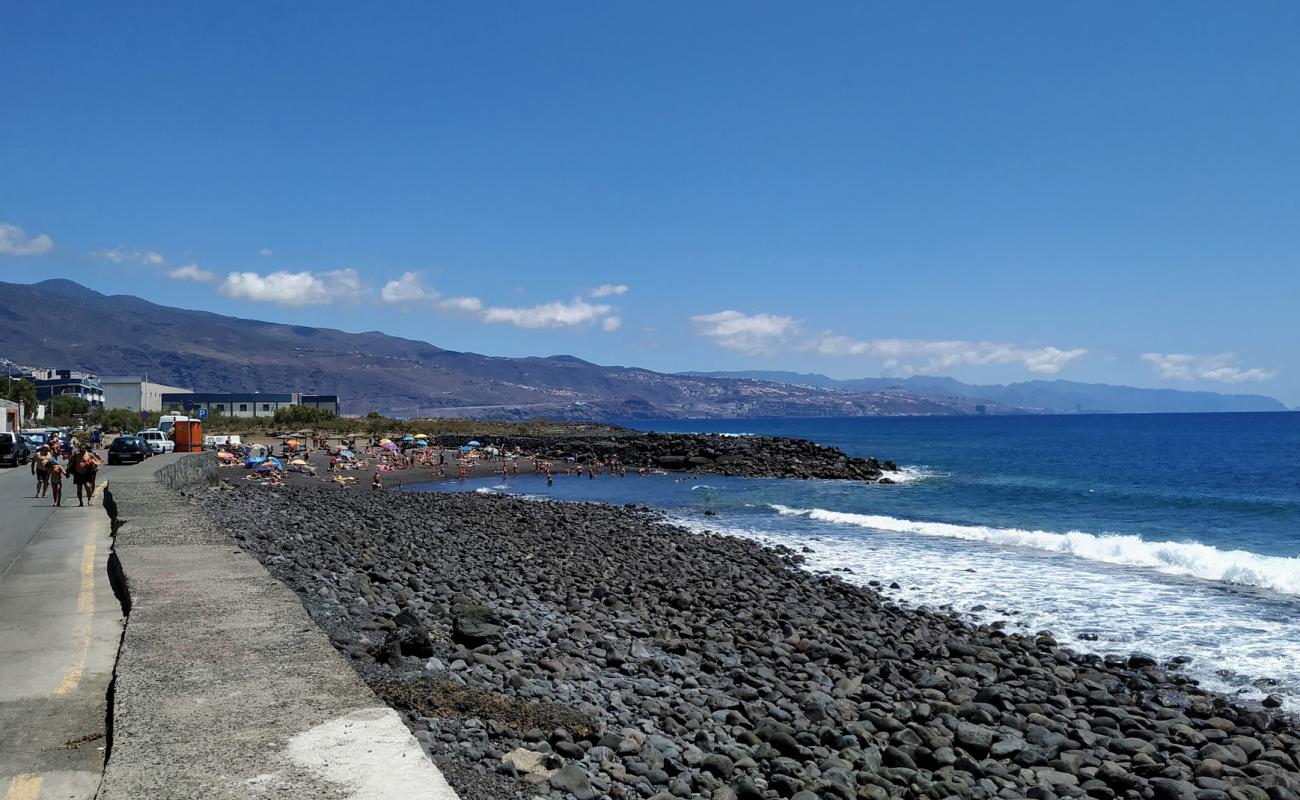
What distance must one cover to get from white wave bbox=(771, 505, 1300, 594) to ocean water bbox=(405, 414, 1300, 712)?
5 centimetres

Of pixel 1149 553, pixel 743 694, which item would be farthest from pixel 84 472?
pixel 1149 553

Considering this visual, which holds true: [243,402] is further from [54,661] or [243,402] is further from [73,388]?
[54,661]

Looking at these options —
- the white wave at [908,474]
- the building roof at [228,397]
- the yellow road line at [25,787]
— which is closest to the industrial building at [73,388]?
the building roof at [228,397]

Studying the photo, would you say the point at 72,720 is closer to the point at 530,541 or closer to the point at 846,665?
the point at 846,665

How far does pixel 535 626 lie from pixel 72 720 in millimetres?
→ 5260

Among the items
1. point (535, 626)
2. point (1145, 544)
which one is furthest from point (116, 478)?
point (1145, 544)

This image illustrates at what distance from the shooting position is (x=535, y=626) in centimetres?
1106

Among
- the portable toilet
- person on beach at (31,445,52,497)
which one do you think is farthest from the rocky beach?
the portable toilet

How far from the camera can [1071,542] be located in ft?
77.0

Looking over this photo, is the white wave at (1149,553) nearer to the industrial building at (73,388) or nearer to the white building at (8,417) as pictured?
the white building at (8,417)

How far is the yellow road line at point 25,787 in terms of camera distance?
5335mm

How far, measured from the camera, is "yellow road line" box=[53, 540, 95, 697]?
7.49m

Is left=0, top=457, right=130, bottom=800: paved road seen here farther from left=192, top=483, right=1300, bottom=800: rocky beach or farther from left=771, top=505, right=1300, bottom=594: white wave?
left=771, top=505, right=1300, bottom=594: white wave

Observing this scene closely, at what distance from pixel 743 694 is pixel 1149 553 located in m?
16.4
